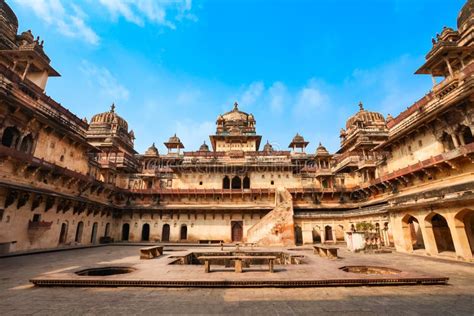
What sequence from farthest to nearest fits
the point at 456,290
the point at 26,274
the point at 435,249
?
1. the point at 435,249
2. the point at 26,274
3. the point at 456,290

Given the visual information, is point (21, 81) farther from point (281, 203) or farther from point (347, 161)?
point (347, 161)

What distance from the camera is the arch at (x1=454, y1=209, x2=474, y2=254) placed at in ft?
44.7

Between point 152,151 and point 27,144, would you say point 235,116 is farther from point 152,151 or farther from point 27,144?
point 27,144

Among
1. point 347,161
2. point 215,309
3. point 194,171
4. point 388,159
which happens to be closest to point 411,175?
point 388,159

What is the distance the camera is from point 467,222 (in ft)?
52.6

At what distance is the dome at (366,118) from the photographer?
43375 millimetres

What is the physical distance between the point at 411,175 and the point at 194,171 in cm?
2535

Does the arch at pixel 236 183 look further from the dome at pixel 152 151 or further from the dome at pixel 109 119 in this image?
the dome at pixel 109 119

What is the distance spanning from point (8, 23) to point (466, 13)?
164ft

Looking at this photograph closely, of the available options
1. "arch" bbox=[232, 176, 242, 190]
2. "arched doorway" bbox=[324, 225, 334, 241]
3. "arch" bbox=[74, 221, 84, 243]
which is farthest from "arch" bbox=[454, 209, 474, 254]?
"arch" bbox=[74, 221, 84, 243]

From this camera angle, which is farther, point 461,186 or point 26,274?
point 461,186

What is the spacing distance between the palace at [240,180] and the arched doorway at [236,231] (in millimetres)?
131

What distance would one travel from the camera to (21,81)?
2064 cm

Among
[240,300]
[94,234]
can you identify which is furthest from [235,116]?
[240,300]
